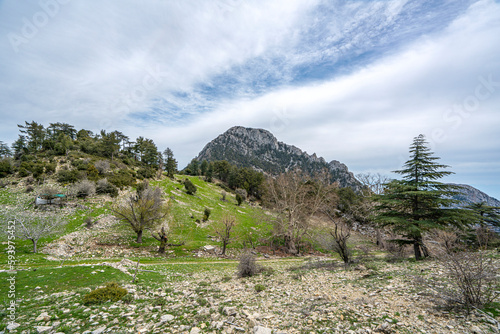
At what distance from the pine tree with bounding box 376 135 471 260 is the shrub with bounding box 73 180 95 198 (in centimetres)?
4489

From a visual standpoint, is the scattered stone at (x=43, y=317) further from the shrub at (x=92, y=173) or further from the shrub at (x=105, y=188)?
the shrub at (x=92, y=173)

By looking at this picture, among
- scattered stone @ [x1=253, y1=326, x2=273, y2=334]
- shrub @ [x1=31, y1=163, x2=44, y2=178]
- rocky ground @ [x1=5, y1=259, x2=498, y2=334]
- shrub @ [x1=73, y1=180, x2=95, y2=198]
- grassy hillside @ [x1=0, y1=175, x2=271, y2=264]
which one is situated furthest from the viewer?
shrub @ [x1=31, y1=163, x2=44, y2=178]

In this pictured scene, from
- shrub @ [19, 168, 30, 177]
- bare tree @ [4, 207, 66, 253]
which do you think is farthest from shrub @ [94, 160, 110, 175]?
bare tree @ [4, 207, 66, 253]

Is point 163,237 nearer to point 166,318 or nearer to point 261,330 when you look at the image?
point 166,318

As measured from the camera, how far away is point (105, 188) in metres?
39.5

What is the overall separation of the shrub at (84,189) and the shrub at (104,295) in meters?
34.8

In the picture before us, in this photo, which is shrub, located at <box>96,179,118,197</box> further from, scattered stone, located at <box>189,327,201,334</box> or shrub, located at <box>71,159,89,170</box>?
scattered stone, located at <box>189,327,201,334</box>

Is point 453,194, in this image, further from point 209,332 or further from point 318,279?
point 209,332

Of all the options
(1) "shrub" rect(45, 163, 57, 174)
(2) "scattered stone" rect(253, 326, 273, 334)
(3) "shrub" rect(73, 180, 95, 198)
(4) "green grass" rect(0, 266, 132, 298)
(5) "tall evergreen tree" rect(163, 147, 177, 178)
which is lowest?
(4) "green grass" rect(0, 266, 132, 298)

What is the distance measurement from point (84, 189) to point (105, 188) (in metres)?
3.65

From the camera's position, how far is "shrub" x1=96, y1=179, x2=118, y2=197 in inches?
1538

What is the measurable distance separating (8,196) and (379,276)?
51.8 m

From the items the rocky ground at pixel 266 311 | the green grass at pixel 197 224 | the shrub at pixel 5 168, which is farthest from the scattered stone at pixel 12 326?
the shrub at pixel 5 168

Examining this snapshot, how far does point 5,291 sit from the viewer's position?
980 centimetres
